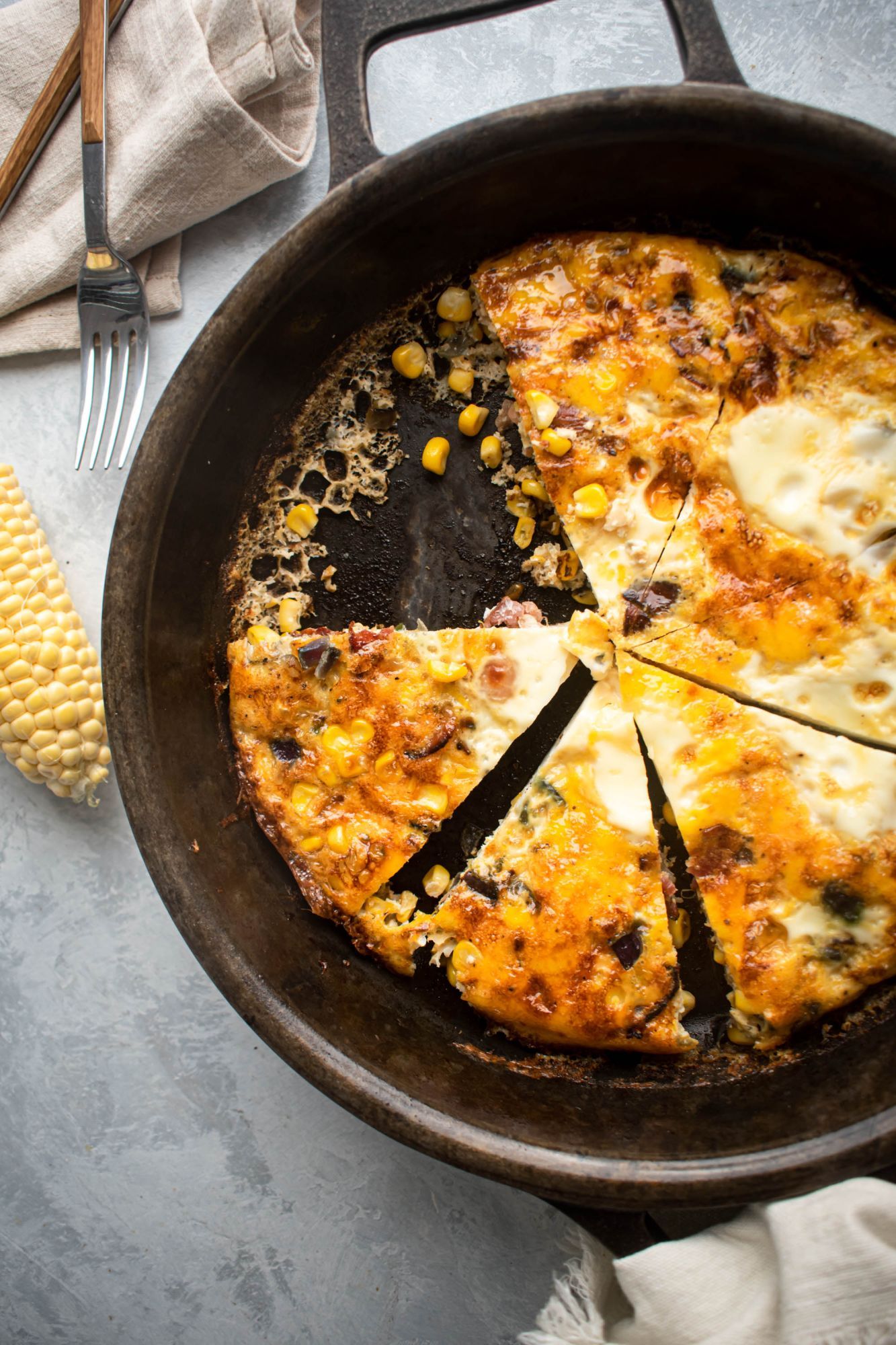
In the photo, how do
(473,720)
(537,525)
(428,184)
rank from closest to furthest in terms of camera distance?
(428,184) < (473,720) < (537,525)

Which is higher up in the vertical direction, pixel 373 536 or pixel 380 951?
pixel 373 536

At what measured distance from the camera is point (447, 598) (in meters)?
3.02

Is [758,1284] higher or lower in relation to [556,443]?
lower

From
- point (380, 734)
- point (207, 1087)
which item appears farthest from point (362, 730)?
point (207, 1087)

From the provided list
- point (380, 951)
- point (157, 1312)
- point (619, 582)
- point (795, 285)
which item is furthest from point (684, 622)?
point (157, 1312)

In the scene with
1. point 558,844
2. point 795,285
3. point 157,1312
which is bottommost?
point 157,1312

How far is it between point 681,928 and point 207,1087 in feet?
5.86

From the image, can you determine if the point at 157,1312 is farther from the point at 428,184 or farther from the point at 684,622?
the point at 428,184

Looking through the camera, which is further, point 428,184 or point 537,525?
point 537,525

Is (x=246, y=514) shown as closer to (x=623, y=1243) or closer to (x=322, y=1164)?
(x=322, y=1164)

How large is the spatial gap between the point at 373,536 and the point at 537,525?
0.58m

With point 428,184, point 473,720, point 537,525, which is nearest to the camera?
point 428,184

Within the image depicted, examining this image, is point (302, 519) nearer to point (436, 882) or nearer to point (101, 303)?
point (101, 303)

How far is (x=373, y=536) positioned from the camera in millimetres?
3043
